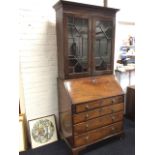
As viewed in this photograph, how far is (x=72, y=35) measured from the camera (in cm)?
196

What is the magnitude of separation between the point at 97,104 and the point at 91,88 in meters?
0.23

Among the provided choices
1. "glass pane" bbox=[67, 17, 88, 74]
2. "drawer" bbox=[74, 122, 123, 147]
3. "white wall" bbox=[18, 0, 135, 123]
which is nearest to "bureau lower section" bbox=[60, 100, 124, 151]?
"drawer" bbox=[74, 122, 123, 147]

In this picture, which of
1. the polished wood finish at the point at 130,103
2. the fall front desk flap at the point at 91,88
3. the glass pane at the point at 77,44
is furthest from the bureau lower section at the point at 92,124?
the polished wood finish at the point at 130,103

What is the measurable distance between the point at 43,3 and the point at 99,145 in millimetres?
2154

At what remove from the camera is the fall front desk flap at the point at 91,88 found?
194 cm

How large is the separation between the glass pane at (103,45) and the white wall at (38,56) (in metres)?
0.61

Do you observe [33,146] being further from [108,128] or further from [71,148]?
[108,128]

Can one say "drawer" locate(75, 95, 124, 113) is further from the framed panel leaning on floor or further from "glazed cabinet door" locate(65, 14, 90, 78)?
the framed panel leaning on floor

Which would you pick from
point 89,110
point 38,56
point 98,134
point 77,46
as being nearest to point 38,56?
point 38,56

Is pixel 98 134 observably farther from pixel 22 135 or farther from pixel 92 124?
pixel 22 135

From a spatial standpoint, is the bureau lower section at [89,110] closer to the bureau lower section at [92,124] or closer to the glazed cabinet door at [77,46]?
the bureau lower section at [92,124]

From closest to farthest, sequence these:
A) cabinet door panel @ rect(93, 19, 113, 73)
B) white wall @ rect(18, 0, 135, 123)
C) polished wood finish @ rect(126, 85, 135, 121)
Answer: white wall @ rect(18, 0, 135, 123)
cabinet door panel @ rect(93, 19, 113, 73)
polished wood finish @ rect(126, 85, 135, 121)

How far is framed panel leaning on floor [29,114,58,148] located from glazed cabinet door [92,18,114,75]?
101 cm

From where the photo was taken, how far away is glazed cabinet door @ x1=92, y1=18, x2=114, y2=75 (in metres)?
2.11
